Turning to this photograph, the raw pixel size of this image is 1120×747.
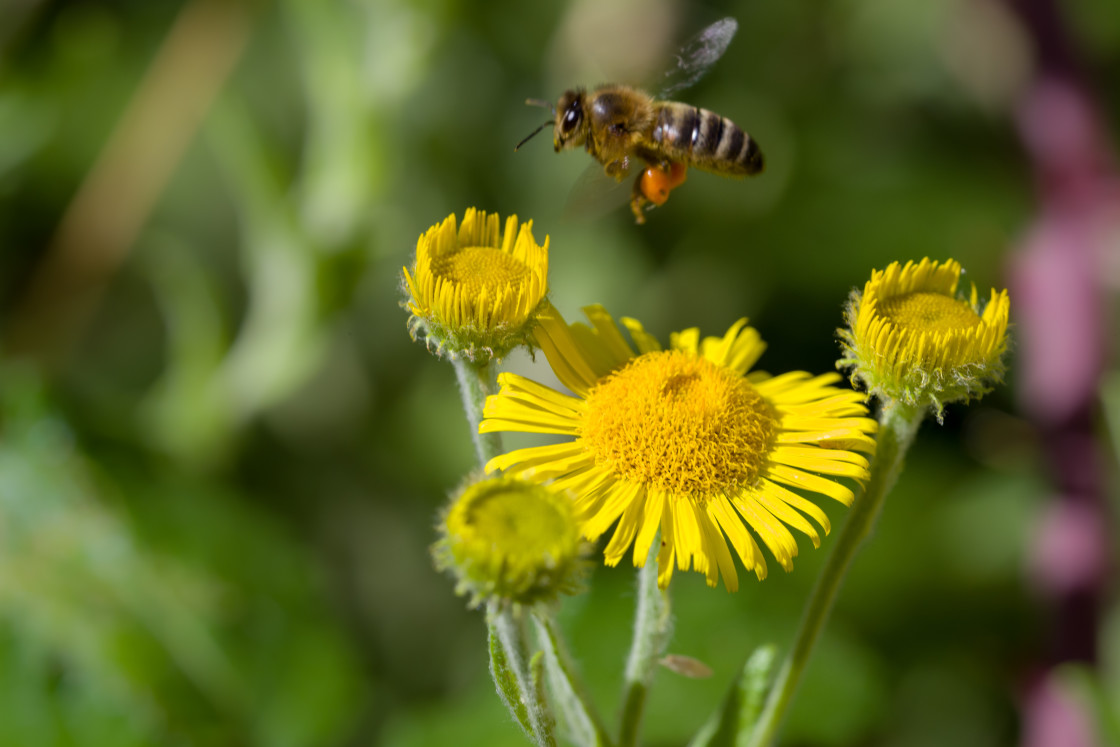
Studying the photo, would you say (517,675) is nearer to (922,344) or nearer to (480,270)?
(480,270)

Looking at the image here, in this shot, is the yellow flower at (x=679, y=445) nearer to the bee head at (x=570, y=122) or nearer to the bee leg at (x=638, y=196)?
the bee leg at (x=638, y=196)

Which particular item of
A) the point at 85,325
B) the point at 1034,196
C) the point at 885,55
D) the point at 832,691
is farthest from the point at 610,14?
the point at 832,691

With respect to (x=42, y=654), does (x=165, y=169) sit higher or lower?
higher

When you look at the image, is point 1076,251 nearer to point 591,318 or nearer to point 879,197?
point 879,197

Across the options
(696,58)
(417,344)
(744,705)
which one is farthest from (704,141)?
(417,344)

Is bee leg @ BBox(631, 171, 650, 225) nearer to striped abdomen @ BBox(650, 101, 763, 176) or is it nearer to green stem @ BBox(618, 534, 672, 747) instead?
striped abdomen @ BBox(650, 101, 763, 176)
